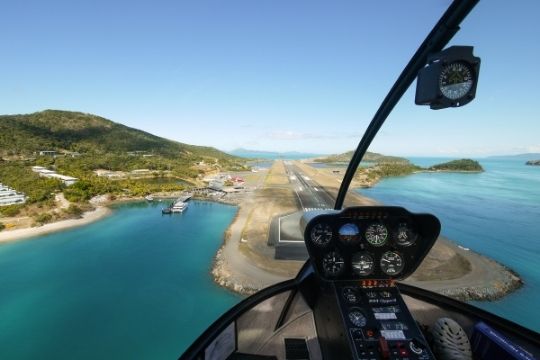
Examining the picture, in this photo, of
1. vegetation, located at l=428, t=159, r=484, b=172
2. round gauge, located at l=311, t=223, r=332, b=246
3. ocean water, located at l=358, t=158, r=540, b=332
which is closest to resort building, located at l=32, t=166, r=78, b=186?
ocean water, located at l=358, t=158, r=540, b=332

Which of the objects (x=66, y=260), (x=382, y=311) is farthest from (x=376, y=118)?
(x=66, y=260)

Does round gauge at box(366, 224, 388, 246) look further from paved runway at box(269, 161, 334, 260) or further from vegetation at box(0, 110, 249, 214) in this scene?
vegetation at box(0, 110, 249, 214)

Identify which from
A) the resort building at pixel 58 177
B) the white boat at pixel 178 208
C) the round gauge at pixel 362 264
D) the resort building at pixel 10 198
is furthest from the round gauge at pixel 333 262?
the resort building at pixel 58 177

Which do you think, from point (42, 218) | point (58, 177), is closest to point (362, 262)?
point (42, 218)

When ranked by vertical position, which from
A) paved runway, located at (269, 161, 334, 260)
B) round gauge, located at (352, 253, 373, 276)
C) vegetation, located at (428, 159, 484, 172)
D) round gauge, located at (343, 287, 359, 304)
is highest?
round gauge, located at (352, 253, 373, 276)

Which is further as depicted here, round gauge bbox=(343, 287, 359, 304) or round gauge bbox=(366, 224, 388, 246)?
round gauge bbox=(366, 224, 388, 246)

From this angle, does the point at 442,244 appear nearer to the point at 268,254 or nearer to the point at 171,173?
the point at 268,254

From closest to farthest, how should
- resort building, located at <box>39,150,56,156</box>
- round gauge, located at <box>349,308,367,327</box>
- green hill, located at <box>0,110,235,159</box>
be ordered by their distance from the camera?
round gauge, located at <box>349,308,367,327</box>
resort building, located at <box>39,150,56,156</box>
green hill, located at <box>0,110,235,159</box>
